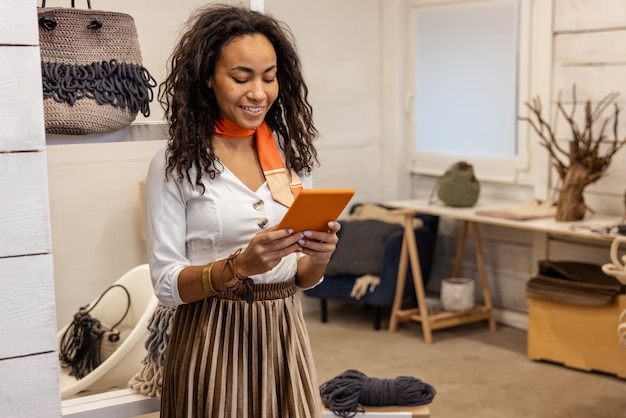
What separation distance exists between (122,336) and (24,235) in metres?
2.08

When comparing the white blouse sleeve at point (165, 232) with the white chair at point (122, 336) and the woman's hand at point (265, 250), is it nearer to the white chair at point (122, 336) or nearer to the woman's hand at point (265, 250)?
the woman's hand at point (265, 250)

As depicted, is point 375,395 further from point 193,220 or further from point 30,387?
point 30,387

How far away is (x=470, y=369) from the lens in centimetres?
466

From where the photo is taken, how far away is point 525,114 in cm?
526

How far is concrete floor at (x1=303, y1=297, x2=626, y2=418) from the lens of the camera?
13.4 ft

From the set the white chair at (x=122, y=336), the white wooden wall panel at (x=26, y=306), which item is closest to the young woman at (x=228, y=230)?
the white wooden wall panel at (x=26, y=306)

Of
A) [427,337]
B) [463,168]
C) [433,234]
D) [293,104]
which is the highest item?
[293,104]

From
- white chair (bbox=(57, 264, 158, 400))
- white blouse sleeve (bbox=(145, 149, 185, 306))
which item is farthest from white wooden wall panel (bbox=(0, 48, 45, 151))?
white chair (bbox=(57, 264, 158, 400))

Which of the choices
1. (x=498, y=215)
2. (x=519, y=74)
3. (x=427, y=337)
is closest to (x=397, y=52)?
(x=519, y=74)

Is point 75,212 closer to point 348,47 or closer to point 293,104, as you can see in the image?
point 348,47

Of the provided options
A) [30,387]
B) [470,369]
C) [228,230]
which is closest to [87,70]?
[228,230]

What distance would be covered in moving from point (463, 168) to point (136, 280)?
7.16 ft

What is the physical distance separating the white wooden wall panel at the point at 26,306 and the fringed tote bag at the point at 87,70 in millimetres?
326

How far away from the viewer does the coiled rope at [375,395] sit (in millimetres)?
3045
